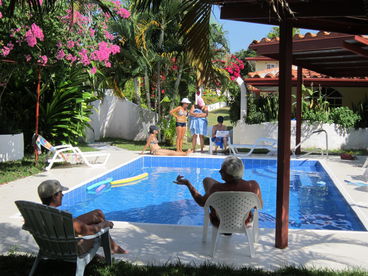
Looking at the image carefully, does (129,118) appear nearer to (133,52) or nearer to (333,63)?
(133,52)

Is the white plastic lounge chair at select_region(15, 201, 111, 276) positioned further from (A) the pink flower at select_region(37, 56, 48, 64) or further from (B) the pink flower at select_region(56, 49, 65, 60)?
(B) the pink flower at select_region(56, 49, 65, 60)

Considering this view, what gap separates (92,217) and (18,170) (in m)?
6.14

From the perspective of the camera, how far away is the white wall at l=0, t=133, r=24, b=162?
37.1ft

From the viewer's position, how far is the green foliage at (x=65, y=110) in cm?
1253

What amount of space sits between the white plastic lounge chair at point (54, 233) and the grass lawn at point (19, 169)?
515cm

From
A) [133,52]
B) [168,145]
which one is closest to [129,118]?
[168,145]

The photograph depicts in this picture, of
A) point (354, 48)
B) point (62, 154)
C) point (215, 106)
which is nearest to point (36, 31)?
point (62, 154)

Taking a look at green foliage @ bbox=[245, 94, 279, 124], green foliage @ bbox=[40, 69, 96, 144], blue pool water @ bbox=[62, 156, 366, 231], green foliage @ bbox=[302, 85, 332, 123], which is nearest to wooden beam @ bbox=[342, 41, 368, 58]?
blue pool water @ bbox=[62, 156, 366, 231]

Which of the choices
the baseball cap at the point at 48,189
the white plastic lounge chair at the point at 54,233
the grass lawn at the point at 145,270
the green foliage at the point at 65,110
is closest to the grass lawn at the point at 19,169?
the green foliage at the point at 65,110

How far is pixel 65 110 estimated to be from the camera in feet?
42.1

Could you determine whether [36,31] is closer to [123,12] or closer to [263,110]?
[123,12]

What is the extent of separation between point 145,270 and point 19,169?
22.2ft

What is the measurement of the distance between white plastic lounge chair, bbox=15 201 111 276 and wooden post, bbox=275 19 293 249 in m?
2.04

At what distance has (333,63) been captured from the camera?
12.7m
